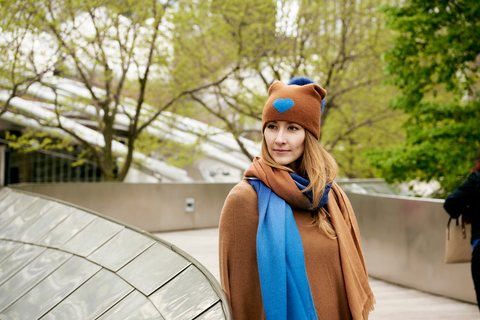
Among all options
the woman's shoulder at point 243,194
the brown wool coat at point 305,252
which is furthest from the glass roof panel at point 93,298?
the woman's shoulder at point 243,194

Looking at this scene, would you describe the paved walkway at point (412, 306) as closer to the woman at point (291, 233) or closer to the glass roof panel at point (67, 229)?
the glass roof panel at point (67, 229)

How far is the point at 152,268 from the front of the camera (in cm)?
315

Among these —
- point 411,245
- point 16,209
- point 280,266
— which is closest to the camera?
point 280,266

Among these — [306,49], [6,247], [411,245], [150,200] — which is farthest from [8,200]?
[306,49]

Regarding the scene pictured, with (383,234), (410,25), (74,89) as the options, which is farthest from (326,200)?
(74,89)

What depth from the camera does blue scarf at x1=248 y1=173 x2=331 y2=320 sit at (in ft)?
6.36

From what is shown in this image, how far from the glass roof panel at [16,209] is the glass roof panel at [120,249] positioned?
2222 mm

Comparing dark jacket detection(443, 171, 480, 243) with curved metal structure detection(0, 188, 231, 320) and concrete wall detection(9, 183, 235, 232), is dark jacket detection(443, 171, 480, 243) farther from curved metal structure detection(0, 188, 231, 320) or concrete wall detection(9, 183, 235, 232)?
concrete wall detection(9, 183, 235, 232)

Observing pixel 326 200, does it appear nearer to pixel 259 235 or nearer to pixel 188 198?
Result: pixel 259 235

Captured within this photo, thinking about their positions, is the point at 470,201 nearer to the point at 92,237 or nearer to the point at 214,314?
the point at 214,314

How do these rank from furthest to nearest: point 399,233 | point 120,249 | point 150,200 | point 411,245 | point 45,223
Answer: point 150,200, point 399,233, point 411,245, point 45,223, point 120,249

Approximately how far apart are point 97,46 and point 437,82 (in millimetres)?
8006

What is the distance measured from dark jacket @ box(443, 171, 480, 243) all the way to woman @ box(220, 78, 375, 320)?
1904 millimetres

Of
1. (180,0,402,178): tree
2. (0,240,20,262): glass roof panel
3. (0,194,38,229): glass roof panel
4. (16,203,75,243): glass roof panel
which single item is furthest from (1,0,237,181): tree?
(0,240,20,262): glass roof panel
